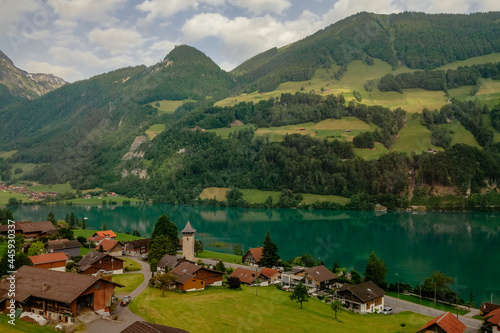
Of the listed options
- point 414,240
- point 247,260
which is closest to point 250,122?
point 414,240

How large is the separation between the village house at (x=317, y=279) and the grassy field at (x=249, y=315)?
467 cm

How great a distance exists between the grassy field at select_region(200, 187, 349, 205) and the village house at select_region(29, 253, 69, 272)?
292ft

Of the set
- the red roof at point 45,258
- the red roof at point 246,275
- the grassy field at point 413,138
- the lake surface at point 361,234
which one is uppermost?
the grassy field at point 413,138

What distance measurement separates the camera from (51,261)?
38250mm

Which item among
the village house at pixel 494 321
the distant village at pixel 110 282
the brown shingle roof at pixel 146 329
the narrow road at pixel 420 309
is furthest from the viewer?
the narrow road at pixel 420 309

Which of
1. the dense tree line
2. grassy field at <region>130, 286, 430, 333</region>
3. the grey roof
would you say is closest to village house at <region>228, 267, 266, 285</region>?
grassy field at <region>130, 286, 430, 333</region>

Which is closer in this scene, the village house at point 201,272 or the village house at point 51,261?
the village house at point 51,261

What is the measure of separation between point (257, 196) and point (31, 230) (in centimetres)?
8044

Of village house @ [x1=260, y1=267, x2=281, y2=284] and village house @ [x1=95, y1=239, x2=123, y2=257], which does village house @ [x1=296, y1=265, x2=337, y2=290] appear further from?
village house @ [x1=95, y1=239, x2=123, y2=257]

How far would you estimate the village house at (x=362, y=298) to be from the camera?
3550cm

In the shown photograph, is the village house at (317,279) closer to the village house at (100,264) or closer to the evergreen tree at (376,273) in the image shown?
the evergreen tree at (376,273)

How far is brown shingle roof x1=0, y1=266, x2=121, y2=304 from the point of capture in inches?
981

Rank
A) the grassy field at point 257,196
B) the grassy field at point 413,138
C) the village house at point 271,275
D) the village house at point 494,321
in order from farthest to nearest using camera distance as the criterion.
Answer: the grassy field at point 413,138 < the grassy field at point 257,196 < the village house at point 271,275 < the village house at point 494,321

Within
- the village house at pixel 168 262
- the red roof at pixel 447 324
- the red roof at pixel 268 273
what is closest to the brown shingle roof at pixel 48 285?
the village house at pixel 168 262
